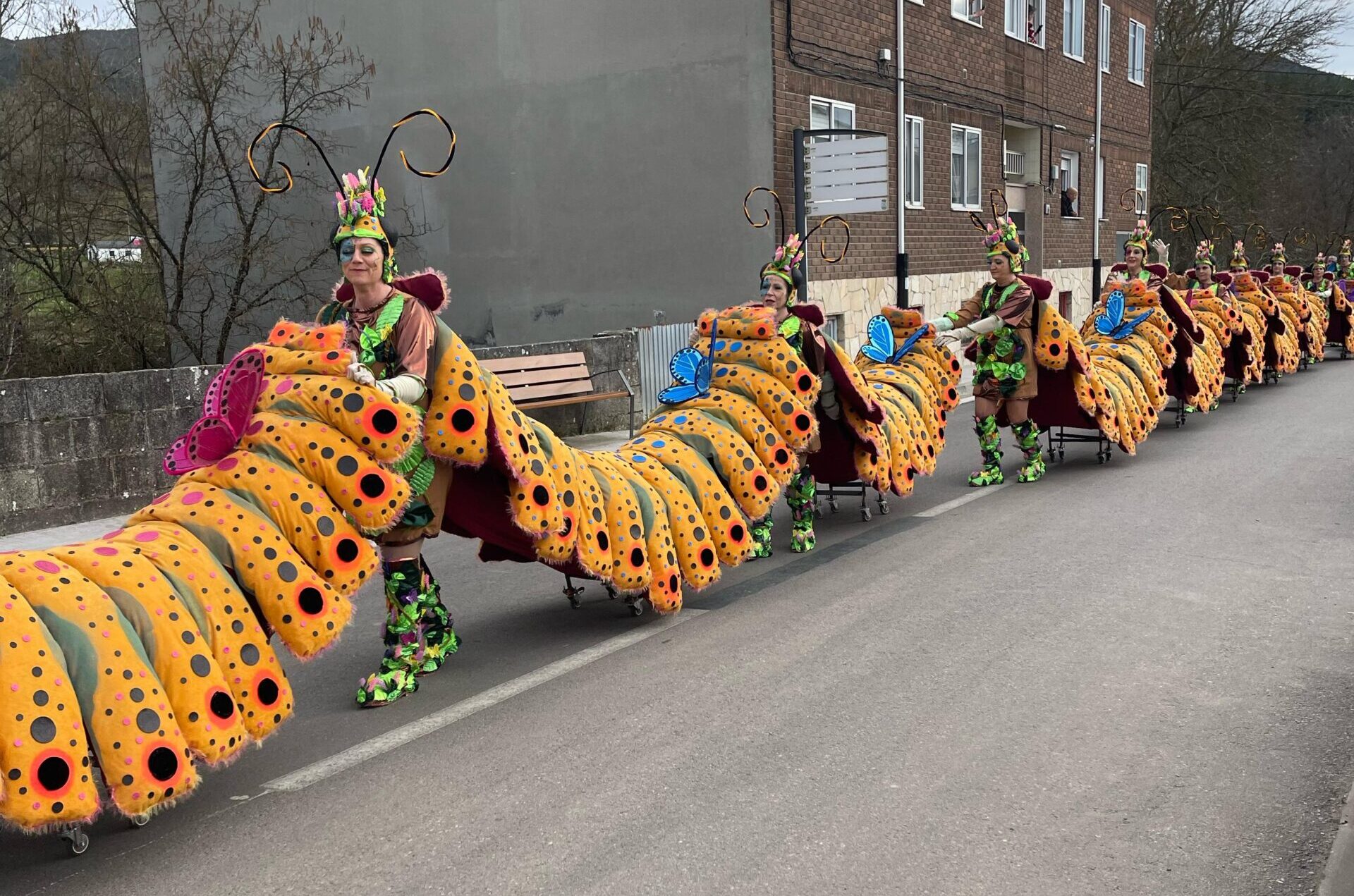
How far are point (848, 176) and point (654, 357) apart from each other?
11.5 ft

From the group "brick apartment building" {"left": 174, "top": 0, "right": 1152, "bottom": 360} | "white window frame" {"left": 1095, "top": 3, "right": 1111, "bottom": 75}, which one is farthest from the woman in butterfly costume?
"white window frame" {"left": 1095, "top": 3, "right": 1111, "bottom": 75}

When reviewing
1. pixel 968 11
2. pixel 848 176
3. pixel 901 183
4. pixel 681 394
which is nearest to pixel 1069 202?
Answer: pixel 968 11

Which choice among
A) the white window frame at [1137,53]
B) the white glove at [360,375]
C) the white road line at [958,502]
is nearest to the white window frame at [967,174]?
the white window frame at [1137,53]

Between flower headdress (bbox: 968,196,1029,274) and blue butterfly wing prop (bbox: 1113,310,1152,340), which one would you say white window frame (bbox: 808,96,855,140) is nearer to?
blue butterfly wing prop (bbox: 1113,310,1152,340)

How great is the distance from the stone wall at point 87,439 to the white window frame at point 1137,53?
2771 cm

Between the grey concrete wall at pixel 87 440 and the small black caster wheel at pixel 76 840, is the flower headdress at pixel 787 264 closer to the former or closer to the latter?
the grey concrete wall at pixel 87 440

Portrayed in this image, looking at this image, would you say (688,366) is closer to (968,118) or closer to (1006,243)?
(1006,243)

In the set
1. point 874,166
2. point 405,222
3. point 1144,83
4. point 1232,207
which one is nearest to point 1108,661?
point 874,166

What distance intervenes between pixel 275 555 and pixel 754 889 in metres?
2.06

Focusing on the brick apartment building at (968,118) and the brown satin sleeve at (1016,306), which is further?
the brick apartment building at (968,118)

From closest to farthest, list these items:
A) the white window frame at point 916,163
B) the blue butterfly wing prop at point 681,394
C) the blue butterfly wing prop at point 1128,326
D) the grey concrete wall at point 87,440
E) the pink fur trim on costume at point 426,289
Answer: the pink fur trim on costume at point 426,289
the blue butterfly wing prop at point 681,394
the grey concrete wall at point 87,440
the blue butterfly wing prop at point 1128,326
the white window frame at point 916,163

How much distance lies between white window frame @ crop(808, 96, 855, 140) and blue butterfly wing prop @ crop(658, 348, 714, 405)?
10.6 m

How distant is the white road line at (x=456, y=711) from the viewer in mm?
4664

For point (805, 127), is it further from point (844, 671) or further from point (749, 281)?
point (844, 671)
